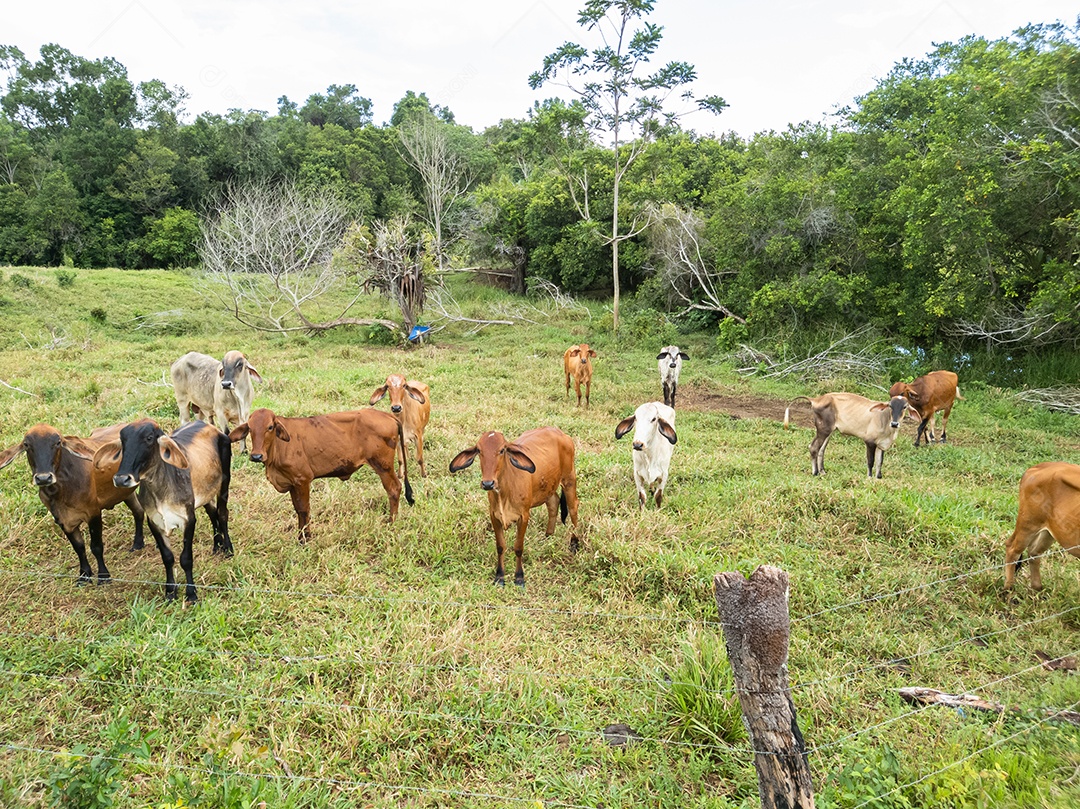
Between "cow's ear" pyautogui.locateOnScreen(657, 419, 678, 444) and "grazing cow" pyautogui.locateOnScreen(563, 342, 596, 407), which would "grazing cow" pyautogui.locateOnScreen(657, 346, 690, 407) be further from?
"cow's ear" pyautogui.locateOnScreen(657, 419, 678, 444)

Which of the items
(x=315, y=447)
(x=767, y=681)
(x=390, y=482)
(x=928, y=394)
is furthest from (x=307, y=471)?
(x=928, y=394)

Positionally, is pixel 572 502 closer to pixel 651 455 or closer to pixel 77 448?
pixel 651 455

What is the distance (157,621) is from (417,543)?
210 centimetres

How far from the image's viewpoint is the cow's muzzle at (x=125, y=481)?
4176mm

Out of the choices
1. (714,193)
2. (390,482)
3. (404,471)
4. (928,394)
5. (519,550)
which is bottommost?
(519,550)

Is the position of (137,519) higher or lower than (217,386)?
lower

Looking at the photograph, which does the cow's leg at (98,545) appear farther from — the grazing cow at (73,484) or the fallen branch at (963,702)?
the fallen branch at (963,702)

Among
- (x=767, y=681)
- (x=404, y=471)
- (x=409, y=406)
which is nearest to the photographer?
(x=767, y=681)

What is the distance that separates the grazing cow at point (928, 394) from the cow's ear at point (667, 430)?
4818mm

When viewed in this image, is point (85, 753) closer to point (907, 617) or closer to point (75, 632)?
point (75, 632)

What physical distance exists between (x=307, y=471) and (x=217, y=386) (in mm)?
3432

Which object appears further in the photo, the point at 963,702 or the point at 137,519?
the point at 137,519

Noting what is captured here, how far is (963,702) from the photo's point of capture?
12.0 feet

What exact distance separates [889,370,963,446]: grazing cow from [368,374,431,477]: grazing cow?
6.98m
